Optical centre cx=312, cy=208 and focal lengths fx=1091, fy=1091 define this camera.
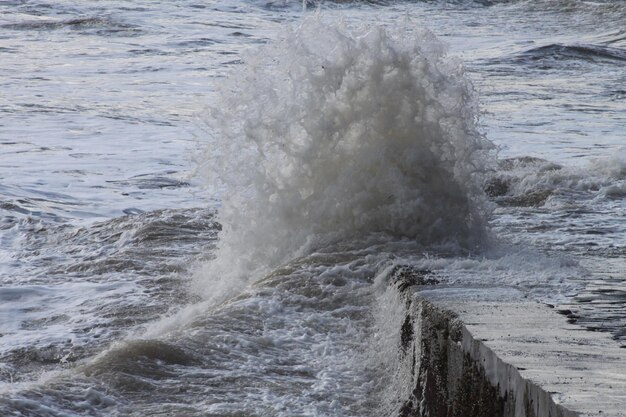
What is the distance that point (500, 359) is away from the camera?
3.33 m

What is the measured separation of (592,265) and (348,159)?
154 cm

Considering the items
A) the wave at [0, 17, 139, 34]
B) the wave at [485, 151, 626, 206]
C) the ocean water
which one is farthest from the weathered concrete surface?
the wave at [0, 17, 139, 34]

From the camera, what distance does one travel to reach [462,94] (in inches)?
240

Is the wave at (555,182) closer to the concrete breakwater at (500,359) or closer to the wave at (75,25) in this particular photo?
the concrete breakwater at (500,359)

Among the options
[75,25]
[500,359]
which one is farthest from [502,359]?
[75,25]

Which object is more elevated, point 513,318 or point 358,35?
point 358,35

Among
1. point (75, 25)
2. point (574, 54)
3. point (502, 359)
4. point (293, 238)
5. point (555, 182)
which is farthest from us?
point (75, 25)

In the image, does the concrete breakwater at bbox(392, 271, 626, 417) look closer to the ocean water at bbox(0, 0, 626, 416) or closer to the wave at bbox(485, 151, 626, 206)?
the ocean water at bbox(0, 0, 626, 416)

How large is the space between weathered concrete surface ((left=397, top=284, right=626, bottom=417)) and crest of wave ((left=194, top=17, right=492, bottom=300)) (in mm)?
1425

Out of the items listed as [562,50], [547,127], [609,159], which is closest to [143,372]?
[609,159]

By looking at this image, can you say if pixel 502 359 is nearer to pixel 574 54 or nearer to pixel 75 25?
pixel 574 54

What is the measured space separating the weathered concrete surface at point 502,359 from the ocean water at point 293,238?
0.18 meters

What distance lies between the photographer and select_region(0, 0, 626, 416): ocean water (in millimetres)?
4246

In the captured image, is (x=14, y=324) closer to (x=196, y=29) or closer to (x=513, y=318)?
(x=513, y=318)
